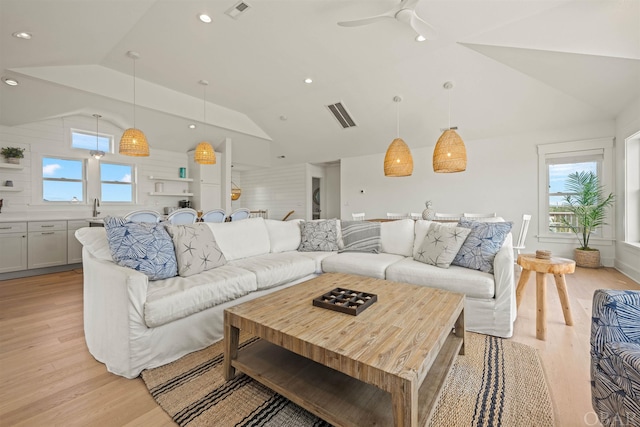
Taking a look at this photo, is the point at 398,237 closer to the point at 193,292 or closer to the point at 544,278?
the point at 544,278

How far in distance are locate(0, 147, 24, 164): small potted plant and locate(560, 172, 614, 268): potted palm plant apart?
9.72 meters

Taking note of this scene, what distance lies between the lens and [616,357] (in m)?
1.05

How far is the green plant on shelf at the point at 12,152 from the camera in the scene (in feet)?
14.7

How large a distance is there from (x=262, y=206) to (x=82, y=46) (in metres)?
6.64

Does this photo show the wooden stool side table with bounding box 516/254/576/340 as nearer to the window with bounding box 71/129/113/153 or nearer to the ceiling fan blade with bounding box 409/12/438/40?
the ceiling fan blade with bounding box 409/12/438/40

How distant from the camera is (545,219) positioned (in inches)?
209

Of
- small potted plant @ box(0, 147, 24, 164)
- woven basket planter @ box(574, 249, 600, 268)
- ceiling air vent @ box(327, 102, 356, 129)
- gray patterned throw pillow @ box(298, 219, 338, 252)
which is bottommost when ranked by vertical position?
woven basket planter @ box(574, 249, 600, 268)

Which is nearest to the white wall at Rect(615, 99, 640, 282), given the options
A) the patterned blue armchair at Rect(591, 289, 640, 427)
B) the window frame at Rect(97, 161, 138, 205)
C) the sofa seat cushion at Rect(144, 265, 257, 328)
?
the patterned blue armchair at Rect(591, 289, 640, 427)

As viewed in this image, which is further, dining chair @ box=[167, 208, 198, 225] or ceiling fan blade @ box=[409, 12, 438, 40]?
dining chair @ box=[167, 208, 198, 225]

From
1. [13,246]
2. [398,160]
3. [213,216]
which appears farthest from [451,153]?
[13,246]

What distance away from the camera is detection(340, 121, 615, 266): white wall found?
5160mm

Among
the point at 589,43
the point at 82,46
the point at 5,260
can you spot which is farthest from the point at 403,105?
the point at 5,260

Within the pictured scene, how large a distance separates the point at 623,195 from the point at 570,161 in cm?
106

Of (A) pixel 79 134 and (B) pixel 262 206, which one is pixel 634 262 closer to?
(B) pixel 262 206
